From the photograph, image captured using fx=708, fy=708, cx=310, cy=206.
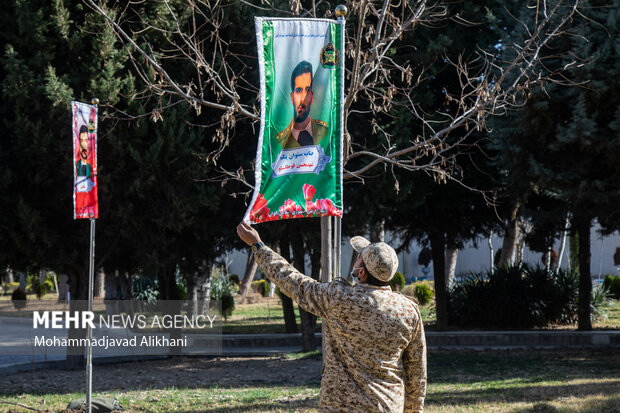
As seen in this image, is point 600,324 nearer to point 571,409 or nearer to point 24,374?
point 571,409

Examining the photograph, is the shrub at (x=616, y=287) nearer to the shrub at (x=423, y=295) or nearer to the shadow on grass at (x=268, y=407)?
the shrub at (x=423, y=295)

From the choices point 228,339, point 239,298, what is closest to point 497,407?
point 228,339

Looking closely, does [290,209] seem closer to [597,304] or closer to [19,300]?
[597,304]

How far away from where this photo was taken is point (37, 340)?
16.7m

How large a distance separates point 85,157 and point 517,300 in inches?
526

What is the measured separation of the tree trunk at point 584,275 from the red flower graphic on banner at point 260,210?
12.5 meters

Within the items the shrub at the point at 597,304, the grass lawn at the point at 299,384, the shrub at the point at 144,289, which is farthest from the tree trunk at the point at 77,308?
the shrub at the point at 597,304

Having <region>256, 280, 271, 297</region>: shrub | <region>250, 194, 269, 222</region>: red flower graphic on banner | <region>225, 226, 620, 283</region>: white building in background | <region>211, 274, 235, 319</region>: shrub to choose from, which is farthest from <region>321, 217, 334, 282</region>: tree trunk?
<region>225, 226, 620, 283</region>: white building in background

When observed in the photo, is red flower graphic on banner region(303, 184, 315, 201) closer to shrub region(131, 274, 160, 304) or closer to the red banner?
the red banner

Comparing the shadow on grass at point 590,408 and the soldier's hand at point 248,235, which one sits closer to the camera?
the soldier's hand at point 248,235

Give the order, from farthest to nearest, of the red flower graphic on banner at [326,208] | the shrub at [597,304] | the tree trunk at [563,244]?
the shrub at [597,304]
the tree trunk at [563,244]
the red flower graphic on banner at [326,208]

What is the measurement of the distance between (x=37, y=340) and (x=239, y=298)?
17396 mm

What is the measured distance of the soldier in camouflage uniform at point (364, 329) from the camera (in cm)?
388

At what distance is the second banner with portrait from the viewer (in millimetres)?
5695
